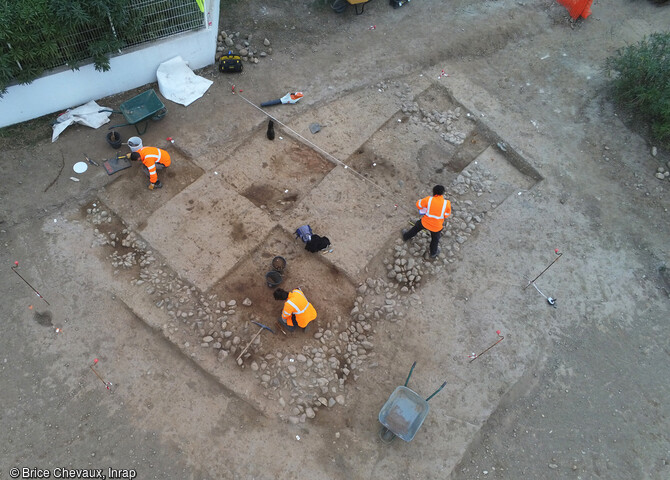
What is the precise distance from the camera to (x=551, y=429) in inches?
271

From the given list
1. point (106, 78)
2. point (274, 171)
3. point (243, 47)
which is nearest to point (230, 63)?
point (243, 47)

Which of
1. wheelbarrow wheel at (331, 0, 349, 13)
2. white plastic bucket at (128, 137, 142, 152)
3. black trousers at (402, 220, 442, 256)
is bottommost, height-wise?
black trousers at (402, 220, 442, 256)

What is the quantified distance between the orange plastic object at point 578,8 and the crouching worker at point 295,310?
11.2 metres

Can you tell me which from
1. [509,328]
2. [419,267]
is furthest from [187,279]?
[509,328]

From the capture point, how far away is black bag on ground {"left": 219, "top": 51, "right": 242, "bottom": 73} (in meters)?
9.81

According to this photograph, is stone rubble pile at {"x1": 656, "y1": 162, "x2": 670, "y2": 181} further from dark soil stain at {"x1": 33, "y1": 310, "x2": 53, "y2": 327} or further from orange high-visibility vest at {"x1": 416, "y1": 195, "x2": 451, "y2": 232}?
dark soil stain at {"x1": 33, "y1": 310, "x2": 53, "y2": 327}

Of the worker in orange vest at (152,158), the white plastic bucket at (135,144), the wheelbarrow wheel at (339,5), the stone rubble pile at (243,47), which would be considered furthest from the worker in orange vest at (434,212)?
the wheelbarrow wheel at (339,5)

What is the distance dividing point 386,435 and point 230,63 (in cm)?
820

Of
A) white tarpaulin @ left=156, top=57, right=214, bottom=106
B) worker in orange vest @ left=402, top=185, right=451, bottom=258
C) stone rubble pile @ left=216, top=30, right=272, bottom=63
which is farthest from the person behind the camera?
stone rubble pile @ left=216, top=30, right=272, bottom=63

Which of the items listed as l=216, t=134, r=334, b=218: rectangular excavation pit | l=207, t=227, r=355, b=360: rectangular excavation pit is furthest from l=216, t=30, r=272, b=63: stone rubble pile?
l=207, t=227, r=355, b=360: rectangular excavation pit

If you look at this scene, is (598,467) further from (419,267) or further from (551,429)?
(419,267)

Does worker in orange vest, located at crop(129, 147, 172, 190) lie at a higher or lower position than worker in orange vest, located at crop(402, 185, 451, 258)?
lower

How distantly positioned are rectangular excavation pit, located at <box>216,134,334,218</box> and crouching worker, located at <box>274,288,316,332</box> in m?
2.05

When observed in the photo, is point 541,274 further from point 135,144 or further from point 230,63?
point 135,144
